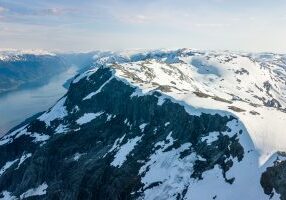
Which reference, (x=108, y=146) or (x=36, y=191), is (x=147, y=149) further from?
(x=36, y=191)

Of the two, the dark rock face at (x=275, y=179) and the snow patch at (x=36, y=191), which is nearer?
the dark rock face at (x=275, y=179)

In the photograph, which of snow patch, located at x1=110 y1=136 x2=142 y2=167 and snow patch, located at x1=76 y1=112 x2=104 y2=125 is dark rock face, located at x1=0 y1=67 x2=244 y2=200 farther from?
snow patch, located at x1=76 y1=112 x2=104 y2=125

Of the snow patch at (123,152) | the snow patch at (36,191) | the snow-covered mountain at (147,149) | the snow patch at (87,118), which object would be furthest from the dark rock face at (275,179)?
the snow patch at (87,118)

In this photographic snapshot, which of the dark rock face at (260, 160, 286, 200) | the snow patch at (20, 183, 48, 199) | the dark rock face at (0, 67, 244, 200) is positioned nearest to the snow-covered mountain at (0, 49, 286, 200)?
the dark rock face at (260, 160, 286, 200)

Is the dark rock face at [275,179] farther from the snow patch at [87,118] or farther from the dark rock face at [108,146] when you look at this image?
the snow patch at [87,118]

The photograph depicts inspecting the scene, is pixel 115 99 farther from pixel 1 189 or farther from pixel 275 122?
pixel 275 122

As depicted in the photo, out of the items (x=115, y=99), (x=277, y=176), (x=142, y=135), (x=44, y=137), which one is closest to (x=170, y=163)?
(x=142, y=135)

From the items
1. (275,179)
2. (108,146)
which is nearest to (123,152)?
(108,146)
